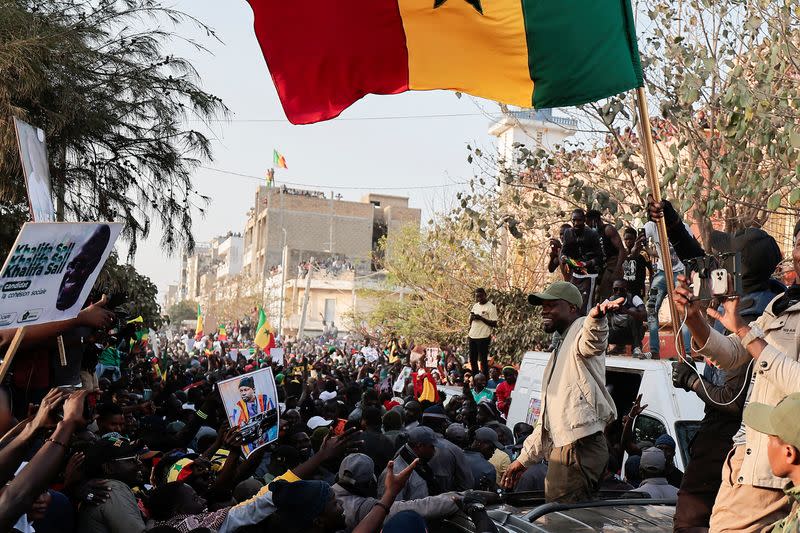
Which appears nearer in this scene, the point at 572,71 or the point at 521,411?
the point at 572,71

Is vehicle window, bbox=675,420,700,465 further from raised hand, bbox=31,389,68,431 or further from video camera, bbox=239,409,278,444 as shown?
raised hand, bbox=31,389,68,431

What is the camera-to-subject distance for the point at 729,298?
376 centimetres

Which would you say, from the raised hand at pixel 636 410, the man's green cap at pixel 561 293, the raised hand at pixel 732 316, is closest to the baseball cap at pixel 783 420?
the raised hand at pixel 732 316

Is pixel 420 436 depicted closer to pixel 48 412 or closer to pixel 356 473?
pixel 356 473

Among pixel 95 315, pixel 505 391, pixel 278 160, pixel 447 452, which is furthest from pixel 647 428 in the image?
pixel 278 160

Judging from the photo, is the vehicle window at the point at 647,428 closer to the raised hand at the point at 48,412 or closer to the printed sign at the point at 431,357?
the raised hand at the point at 48,412

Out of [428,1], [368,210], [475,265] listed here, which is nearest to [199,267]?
[368,210]

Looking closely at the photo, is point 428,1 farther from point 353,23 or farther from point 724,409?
point 724,409

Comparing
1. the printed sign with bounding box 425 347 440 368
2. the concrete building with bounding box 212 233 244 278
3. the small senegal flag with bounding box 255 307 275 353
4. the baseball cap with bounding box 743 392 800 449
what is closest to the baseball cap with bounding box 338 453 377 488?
the baseball cap with bounding box 743 392 800 449

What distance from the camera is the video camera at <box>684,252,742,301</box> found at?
3.78 m

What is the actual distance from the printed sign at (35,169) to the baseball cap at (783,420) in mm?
3580

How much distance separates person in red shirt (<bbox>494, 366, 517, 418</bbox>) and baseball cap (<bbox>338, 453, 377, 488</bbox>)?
816 centimetres

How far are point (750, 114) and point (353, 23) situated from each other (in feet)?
13.1

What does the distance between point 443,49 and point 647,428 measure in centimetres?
391
